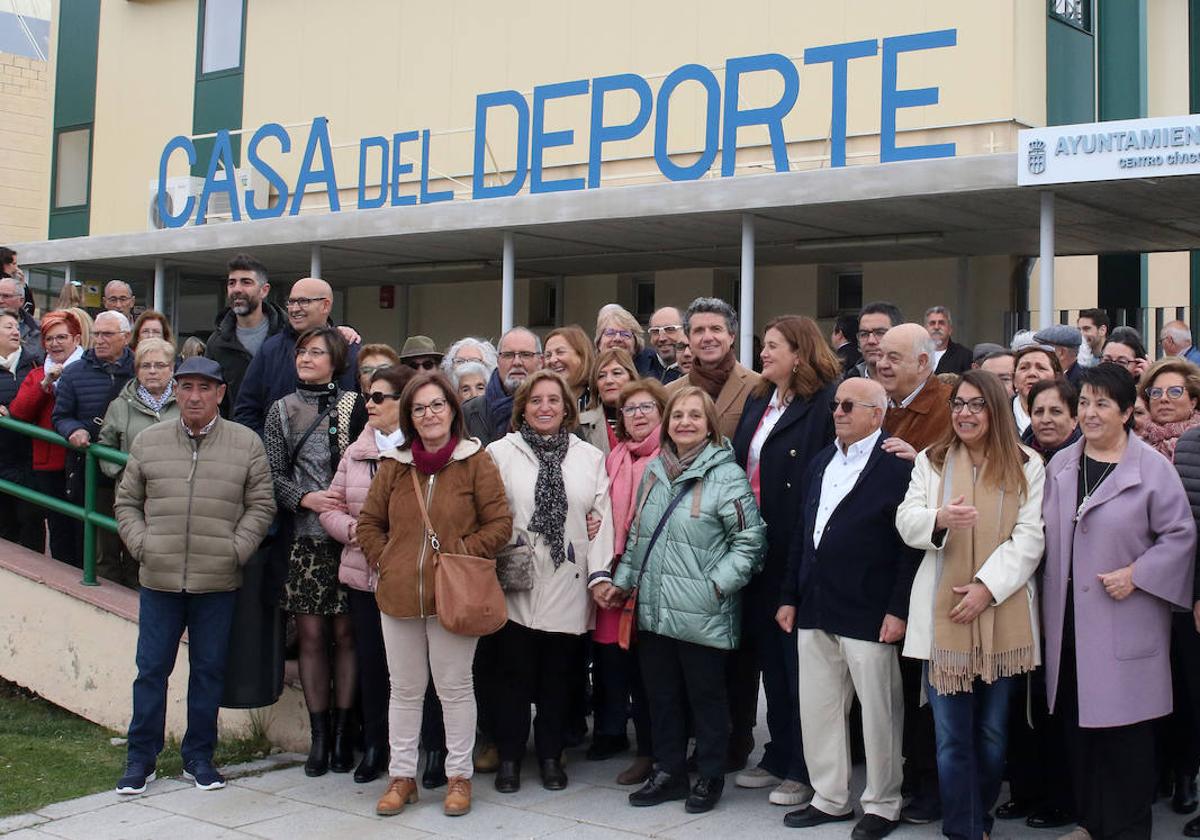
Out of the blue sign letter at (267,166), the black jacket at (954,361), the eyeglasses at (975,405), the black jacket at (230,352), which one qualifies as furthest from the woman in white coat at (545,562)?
the blue sign letter at (267,166)

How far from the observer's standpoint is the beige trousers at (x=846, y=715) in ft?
18.1

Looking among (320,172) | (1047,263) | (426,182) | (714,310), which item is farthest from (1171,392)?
(320,172)

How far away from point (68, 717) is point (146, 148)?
16.5 m

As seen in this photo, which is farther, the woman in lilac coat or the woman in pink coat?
the woman in pink coat

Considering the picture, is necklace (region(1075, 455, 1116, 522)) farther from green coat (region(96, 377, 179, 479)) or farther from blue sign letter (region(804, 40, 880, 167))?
blue sign letter (region(804, 40, 880, 167))

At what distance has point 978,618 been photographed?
5.23 meters

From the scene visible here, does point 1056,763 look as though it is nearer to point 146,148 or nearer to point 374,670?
point 374,670

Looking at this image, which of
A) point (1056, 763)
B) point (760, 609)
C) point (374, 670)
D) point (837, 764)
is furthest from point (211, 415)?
point (1056, 763)

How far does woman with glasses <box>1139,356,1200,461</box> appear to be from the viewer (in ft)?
19.5

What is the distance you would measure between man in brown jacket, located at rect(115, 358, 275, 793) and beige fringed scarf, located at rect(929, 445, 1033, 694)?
3256 mm

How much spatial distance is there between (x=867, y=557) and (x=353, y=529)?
7.92ft

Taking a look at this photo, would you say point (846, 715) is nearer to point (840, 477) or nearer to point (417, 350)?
point (840, 477)

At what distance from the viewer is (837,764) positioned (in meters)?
5.71

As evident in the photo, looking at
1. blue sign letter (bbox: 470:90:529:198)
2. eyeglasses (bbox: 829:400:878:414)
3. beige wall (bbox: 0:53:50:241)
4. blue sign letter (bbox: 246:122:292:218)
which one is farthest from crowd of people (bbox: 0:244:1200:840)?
beige wall (bbox: 0:53:50:241)
